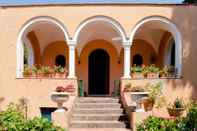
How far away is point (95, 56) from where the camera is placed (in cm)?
2230

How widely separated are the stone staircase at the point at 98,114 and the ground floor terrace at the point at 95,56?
0.45 metres

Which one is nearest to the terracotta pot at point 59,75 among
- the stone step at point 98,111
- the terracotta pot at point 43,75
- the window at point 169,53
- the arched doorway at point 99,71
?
the terracotta pot at point 43,75

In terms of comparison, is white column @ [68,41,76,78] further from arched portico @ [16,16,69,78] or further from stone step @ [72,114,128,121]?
stone step @ [72,114,128,121]

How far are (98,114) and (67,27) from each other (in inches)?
179

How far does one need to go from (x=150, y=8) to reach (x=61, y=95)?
20.1 feet

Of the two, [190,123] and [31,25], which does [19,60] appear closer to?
[31,25]

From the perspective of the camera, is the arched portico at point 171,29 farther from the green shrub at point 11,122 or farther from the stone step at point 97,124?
the green shrub at point 11,122

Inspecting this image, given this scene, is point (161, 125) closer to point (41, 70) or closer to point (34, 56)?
point (41, 70)

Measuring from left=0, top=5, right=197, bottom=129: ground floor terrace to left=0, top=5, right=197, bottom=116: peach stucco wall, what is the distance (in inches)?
1.7

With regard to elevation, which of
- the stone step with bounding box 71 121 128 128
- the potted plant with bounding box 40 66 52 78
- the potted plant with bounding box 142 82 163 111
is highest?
the potted plant with bounding box 40 66 52 78

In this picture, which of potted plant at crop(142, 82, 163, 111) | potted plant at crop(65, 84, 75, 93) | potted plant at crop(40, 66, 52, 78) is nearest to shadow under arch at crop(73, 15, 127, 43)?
potted plant at crop(40, 66, 52, 78)

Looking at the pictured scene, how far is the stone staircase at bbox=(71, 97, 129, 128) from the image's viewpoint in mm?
14352

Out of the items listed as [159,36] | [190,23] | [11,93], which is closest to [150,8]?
[190,23]

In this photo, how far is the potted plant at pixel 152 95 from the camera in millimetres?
15750
